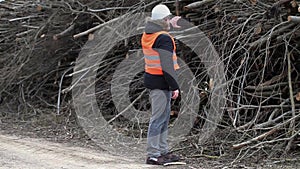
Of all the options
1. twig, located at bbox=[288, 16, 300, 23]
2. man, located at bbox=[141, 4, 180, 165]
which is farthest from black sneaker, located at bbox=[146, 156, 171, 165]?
twig, located at bbox=[288, 16, 300, 23]

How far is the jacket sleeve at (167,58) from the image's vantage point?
231 inches

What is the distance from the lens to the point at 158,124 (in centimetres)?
608

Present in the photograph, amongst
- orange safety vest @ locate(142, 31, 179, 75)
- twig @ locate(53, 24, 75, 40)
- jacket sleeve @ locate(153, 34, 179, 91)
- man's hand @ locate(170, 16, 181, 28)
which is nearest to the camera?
jacket sleeve @ locate(153, 34, 179, 91)

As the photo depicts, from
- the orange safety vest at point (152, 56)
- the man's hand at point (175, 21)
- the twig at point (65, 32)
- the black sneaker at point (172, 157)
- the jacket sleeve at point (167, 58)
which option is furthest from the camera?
the twig at point (65, 32)

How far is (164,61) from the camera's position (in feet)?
19.3

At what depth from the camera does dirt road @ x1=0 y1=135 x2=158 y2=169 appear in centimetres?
604

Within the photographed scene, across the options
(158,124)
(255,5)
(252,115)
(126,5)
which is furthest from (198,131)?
(126,5)

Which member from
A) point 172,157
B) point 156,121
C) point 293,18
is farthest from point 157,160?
point 293,18

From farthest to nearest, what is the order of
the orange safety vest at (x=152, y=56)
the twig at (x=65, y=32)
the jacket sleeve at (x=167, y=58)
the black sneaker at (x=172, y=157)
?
the twig at (x=65, y=32) → the black sneaker at (x=172, y=157) → the orange safety vest at (x=152, y=56) → the jacket sleeve at (x=167, y=58)

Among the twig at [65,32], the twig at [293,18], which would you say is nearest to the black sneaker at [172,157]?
the twig at [293,18]

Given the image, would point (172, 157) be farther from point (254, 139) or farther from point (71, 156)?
point (71, 156)

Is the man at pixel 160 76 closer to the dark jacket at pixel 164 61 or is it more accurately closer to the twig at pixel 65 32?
the dark jacket at pixel 164 61

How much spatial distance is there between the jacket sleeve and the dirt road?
0.99 meters

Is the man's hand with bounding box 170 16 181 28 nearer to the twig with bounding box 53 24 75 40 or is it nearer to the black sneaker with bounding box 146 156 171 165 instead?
the black sneaker with bounding box 146 156 171 165
